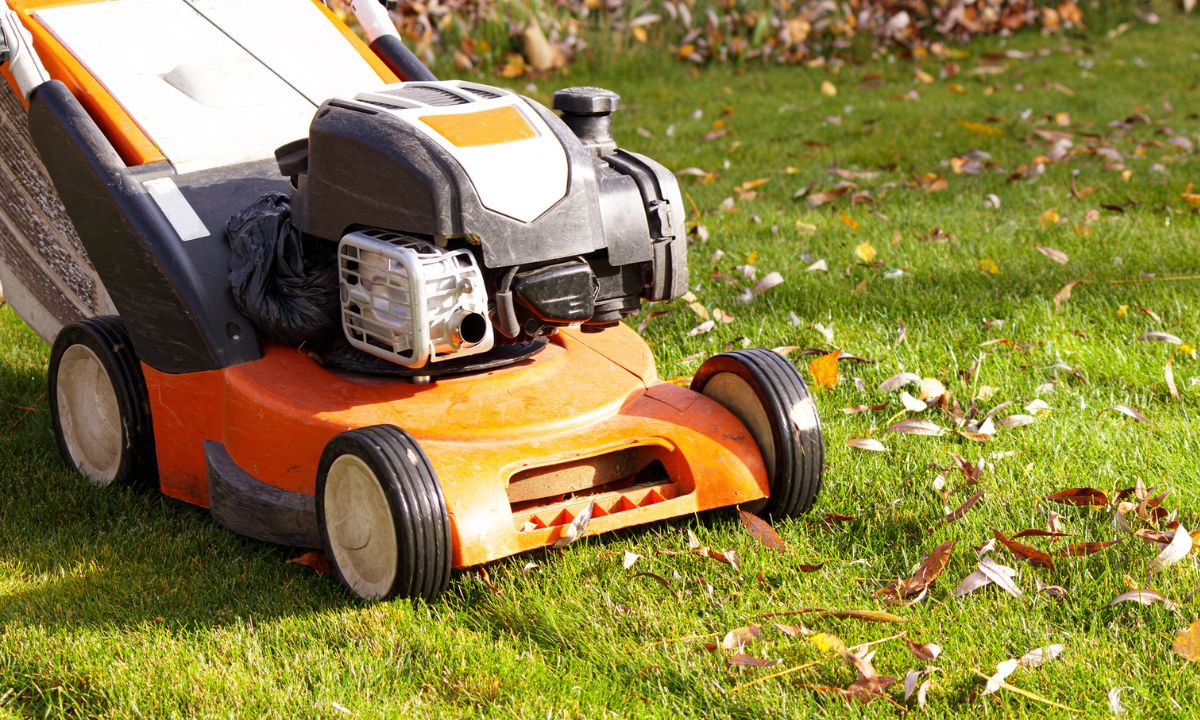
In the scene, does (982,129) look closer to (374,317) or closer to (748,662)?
(374,317)

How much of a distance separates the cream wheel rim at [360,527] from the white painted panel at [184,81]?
90 centimetres

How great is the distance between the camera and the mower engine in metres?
2.35

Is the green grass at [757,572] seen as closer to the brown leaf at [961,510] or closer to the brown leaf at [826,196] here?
the brown leaf at [961,510]

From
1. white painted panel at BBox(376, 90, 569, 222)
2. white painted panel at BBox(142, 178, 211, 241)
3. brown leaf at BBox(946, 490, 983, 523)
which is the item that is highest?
white painted panel at BBox(376, 90, 569, 222)

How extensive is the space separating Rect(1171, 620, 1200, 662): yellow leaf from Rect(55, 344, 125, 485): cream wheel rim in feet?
6.80

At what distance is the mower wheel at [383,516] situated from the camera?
7.61 feet

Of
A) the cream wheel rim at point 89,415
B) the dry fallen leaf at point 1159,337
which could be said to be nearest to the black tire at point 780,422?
the cream wheel rim at point 89,415

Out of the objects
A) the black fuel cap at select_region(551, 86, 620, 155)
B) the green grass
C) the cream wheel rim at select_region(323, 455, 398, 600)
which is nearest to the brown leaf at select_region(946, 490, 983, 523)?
the green grass

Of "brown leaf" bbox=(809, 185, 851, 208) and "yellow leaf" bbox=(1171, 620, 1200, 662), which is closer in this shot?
"yellow leaf" bbox=(1171, 620, 1200, 662)

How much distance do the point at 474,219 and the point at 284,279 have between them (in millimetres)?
533

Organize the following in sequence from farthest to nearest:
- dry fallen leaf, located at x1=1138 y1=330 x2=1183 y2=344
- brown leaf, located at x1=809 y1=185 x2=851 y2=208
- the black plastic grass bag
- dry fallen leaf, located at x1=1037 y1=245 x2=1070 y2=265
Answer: brown leaf, located at x1=809 y1=185 x2=851 y2=208 → dry fallen leaf, located at x1=1037 y1=245 x2=1070 y2=265 → dry fallen leaf, located at x1=1138 y1=330 x2=1183 y2=344 → the black plastic grass bag

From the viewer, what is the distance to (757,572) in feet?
8.32

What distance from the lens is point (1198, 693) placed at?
2.10 metres

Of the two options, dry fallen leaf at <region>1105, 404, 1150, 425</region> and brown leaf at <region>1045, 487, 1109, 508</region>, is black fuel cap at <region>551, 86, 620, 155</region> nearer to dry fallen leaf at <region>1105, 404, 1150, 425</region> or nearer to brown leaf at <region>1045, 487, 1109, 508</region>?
brown leaf at <region>1045, 487, 1109, 508</region>
